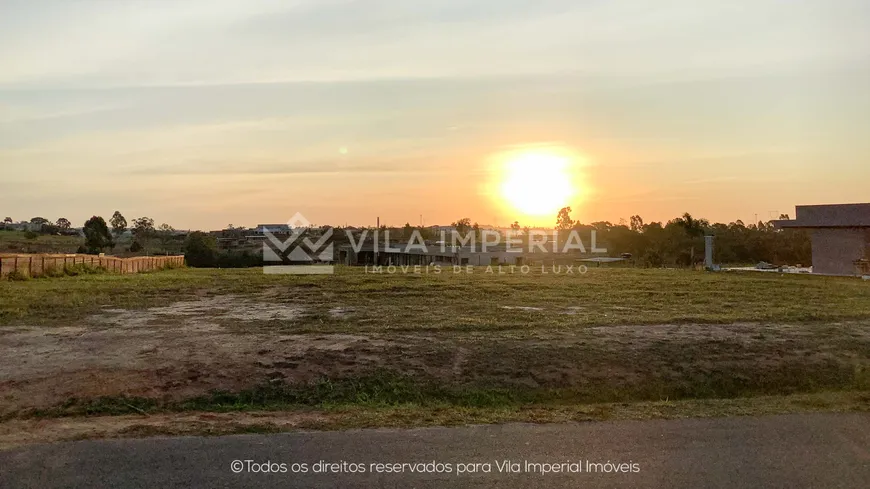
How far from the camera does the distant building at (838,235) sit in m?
26.4

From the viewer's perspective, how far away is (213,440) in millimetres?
5602

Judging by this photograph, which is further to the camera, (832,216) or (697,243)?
(697,243)

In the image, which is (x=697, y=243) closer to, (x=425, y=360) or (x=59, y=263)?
(x=59, y=263)

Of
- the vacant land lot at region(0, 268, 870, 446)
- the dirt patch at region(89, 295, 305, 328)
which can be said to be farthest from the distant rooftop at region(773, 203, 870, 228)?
the dirt patch at region(89, 295, 305, 328)

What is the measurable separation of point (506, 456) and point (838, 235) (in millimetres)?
27821

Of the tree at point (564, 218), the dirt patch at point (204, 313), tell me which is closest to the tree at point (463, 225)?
the tree at point (564, 218)

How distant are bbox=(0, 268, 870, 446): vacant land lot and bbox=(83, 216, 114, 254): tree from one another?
1982 inches

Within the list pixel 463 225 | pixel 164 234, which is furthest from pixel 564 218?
pixel 164 234

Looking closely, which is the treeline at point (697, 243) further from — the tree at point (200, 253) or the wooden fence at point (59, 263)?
the tree at point (200, 253)

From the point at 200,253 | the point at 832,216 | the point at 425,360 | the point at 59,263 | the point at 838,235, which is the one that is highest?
the point at 832,216

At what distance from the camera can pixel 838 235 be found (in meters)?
27.4

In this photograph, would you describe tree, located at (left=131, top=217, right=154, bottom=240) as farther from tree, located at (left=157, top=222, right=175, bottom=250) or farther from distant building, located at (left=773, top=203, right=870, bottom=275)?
distant building, located at (left=773, top=203, right=870, bottom=275)

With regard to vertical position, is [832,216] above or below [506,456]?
above

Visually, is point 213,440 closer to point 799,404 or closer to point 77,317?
point 799,404
